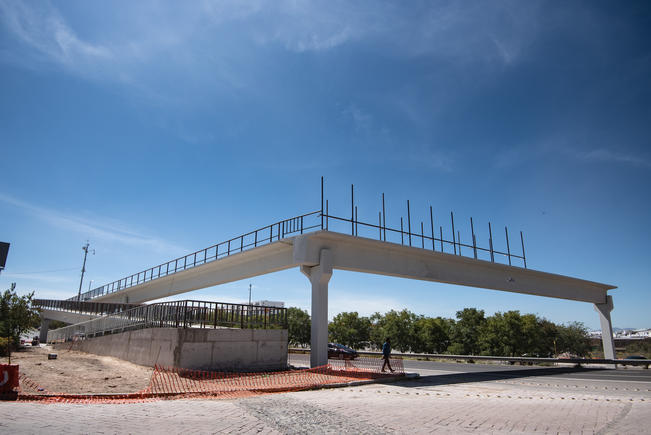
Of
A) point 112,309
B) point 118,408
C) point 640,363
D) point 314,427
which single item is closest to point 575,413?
point 314,427

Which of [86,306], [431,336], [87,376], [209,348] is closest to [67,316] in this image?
[86,306]

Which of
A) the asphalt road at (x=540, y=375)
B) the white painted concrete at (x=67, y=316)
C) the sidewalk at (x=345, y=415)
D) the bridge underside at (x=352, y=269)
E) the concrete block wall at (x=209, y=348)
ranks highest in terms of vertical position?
the bridge underside at (x=352, y=269)

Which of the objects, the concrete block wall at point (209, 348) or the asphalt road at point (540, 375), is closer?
the concrete block wall at point (209, 348)

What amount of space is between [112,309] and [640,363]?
42.2 meters

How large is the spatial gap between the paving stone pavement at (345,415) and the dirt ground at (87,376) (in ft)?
11.8

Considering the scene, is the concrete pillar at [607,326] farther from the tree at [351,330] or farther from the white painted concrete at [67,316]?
the white painted concrete at [67,316]

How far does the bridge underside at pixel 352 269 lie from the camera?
17.9 metres

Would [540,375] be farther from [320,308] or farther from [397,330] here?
[397,330]

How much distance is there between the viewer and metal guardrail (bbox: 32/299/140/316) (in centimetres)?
3537

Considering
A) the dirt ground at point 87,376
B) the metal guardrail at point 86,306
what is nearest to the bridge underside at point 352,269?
the metal guardrail at point 86,306

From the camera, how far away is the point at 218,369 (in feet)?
54.6

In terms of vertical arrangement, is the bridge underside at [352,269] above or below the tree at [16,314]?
above

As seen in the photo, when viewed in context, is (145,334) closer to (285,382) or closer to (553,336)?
(285,382)

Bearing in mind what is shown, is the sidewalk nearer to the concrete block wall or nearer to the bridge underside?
the concrete block wall
